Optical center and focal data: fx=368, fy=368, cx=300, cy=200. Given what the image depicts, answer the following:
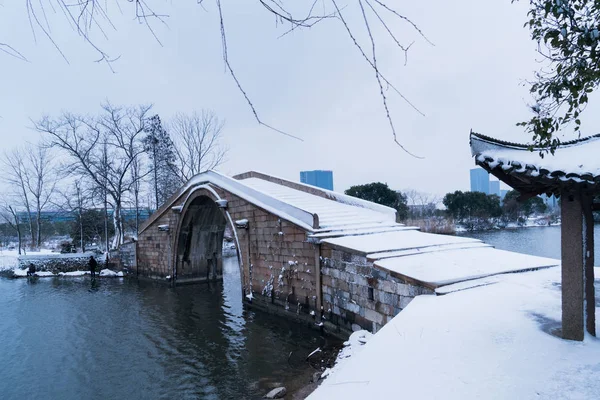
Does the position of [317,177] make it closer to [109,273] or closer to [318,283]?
[109,273]

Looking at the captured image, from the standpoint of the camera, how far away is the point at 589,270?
3717mm

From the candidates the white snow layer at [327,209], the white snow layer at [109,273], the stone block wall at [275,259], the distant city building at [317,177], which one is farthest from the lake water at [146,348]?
the distant city building at [317,177]

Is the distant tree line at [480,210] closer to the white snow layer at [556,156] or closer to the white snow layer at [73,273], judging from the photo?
the white snow layer at [73,273]

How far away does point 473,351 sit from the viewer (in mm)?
3293

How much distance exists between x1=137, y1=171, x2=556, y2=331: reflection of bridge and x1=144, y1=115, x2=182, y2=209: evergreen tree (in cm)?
1010

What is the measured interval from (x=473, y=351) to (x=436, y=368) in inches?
18.9

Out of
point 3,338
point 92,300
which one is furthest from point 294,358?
point 92,300

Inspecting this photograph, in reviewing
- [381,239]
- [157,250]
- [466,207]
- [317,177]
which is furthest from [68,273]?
[466,207]

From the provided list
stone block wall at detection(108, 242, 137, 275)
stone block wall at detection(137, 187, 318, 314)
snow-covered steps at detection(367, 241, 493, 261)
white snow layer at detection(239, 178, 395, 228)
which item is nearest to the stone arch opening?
stone block wall at detection(137, 187, 318, 314)

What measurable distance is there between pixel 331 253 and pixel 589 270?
202 inches

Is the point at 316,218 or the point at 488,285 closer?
the point at 488,285

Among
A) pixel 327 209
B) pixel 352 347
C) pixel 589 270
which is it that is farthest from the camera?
pixel 327 209

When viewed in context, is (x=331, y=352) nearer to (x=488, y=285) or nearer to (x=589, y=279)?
(x=488, y=285)

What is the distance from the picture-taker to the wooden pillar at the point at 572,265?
343cm
